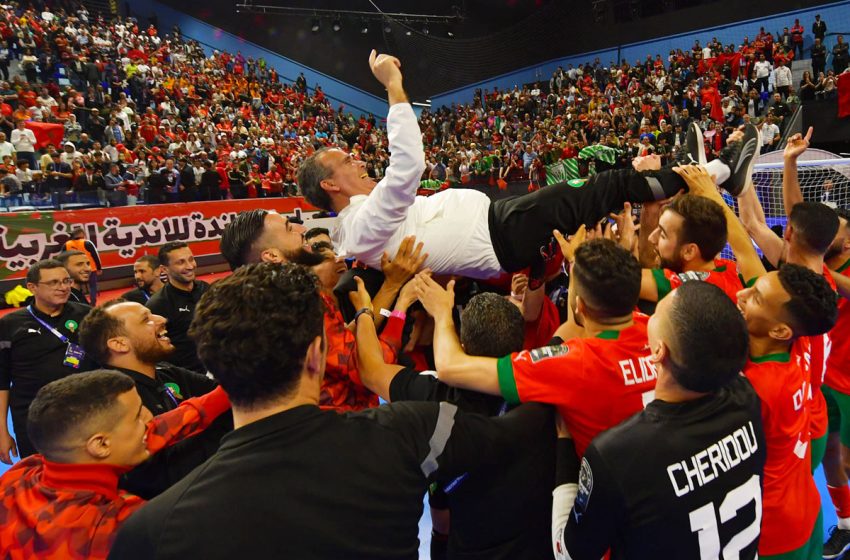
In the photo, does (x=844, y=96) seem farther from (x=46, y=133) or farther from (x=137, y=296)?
(x=46, y=133)

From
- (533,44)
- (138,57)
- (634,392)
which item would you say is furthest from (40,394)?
(533,44)

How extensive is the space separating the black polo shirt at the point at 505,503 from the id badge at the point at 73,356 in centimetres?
292

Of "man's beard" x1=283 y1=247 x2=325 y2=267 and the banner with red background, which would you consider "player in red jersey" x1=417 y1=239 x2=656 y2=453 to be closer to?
"man's beard" x1=283 y1=247 x2=325 y2=267

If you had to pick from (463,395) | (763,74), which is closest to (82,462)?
(463,395)

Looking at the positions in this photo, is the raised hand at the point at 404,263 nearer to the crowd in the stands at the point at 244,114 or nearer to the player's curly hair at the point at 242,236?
the player's curly hair at the point at 242,236

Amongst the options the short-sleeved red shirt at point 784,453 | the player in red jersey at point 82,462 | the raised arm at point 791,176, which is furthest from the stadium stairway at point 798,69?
the player in red jersey at point 82,462

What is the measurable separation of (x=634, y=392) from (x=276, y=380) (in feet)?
3.99

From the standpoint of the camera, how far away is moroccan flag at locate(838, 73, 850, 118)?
1383cm

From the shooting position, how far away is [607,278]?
6.09 ft

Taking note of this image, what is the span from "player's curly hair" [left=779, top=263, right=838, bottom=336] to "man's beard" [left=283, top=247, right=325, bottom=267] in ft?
6.41

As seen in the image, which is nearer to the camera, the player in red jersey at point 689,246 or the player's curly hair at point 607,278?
the player's curly hair at point 607,278

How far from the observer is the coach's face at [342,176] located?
2857mm

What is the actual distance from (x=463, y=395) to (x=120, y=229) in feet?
40.4

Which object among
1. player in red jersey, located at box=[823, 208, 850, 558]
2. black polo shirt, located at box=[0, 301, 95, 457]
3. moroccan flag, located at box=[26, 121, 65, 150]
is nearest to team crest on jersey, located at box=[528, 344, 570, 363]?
player in red jersey, located at box=[823, 208, 850, 558]
